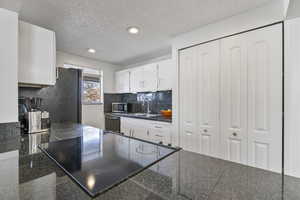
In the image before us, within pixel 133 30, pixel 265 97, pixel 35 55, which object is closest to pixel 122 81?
pixel 133 30

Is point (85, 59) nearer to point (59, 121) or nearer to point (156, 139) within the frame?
point (59, 121)

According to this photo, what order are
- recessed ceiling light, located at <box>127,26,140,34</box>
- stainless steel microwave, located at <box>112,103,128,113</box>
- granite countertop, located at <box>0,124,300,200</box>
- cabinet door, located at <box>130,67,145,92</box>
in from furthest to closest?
1. stainless steel microwave, located at <box>112,103,128,113</box>
2. cabinet door, located at <box>130,67,145,92</box>
3. recessed ceiling light, located at <box>127,26,140,34</box>
4. granite countertop, located at <box>0,124,300,200</box>

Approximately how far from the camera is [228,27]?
5.93 feet

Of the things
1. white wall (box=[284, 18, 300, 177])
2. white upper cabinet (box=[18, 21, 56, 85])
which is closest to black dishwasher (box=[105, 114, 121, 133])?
white upper cabinet (box=[18, 21, 56, 85])

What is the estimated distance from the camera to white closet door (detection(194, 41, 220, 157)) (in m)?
1.91

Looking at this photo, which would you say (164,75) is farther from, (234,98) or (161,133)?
(234,98)

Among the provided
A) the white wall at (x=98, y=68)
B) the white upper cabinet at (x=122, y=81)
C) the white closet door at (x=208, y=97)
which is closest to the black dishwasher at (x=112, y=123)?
the white wall at (x=98, y=68)

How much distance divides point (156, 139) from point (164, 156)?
186 centimetres

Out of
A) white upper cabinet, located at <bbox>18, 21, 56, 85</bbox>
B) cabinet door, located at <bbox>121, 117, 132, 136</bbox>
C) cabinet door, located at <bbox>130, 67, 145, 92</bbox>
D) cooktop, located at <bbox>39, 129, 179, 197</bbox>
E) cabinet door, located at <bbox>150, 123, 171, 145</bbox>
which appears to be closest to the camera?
cooktop, located at <bbox>39, 129, 179, 197</bbox>

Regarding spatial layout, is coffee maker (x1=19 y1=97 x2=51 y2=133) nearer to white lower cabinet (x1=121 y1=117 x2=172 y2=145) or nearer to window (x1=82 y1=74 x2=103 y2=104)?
white lower cabinet (x1=121 y1=117 x2=172 y2=145)

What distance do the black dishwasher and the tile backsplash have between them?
39cm

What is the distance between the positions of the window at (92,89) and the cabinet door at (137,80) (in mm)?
967

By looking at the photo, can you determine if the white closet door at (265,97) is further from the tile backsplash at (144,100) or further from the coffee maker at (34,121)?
the coffee maker at (34,121)

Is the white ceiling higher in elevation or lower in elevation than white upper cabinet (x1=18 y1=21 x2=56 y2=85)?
higher
